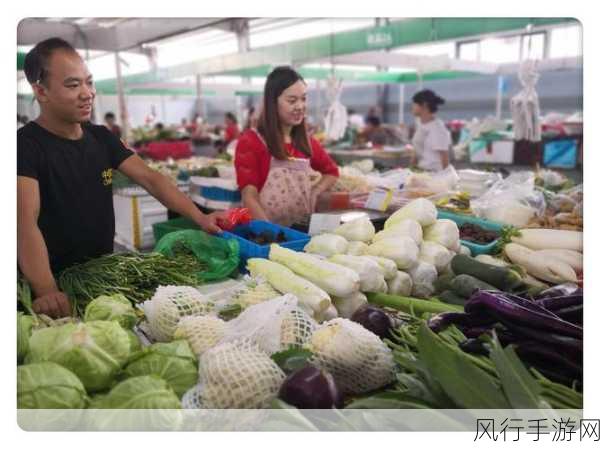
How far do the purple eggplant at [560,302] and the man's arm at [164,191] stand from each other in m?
1.43

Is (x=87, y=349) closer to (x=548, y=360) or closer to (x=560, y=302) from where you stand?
(x=548, y=360)

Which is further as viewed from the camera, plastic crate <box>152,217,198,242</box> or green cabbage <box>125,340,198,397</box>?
plastic crate <box>152,217,198,242</box>

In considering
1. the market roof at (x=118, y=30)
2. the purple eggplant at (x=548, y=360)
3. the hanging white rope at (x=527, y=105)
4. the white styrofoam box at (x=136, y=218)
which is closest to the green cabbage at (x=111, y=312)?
the market roof at (x=118, y=30)

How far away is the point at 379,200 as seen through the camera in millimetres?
3398

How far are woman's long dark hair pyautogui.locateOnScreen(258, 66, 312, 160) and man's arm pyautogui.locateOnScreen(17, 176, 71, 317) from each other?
1.60m

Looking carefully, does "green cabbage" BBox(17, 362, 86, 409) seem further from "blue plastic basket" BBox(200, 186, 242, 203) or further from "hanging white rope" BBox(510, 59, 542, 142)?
"hanging white rope" BBox(510, 59, 542, 142)

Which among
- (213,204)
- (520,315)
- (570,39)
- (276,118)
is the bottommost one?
(520,315)

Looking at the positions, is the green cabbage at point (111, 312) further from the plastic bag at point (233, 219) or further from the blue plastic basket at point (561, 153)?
the blue plastic basket at point (561, 153)

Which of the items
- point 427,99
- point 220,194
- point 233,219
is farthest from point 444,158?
point 233,219

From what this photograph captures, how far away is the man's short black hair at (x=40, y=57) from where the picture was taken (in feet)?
5.54

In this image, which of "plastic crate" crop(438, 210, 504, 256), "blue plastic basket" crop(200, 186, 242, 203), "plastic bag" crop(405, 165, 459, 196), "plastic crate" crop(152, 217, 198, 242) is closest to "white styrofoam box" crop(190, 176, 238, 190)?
"blue plastic basket" crop(200, 186, 242, 203)

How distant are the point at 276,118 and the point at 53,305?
178cm

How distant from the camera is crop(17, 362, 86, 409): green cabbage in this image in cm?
117

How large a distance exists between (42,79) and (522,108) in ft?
17.7
